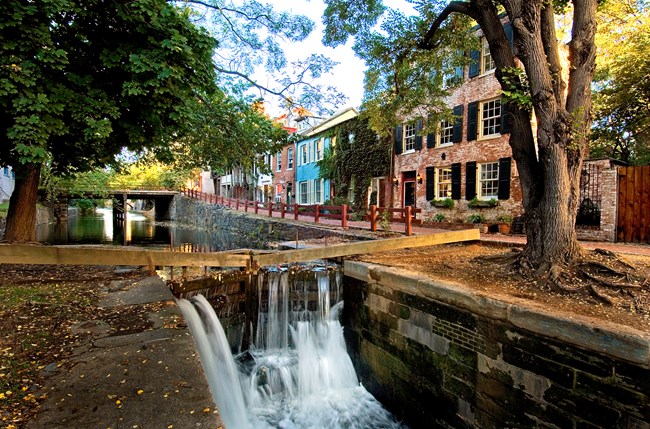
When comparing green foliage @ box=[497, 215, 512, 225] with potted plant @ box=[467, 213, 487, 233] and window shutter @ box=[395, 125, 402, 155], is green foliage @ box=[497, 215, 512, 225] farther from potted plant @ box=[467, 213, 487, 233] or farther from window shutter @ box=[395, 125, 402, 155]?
window shutter @ box=[395, 125, 402, 155]

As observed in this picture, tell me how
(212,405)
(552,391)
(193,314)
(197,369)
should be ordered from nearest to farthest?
(212,405)
(197,369)
(552,391)
(193,314)

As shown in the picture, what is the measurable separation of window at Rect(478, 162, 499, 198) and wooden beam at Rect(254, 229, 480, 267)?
25.8 feet

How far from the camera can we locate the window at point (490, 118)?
1475 cm

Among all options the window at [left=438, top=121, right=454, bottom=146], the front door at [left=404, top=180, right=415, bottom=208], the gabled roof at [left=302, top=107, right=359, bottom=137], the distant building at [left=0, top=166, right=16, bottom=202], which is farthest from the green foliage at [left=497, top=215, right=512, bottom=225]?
the distant building at [left=0, top=166, right=16, bottom=202]

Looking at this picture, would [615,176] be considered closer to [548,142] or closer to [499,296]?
[548,142]

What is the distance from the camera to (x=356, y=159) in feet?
73.0

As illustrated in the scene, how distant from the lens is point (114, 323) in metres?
3.37

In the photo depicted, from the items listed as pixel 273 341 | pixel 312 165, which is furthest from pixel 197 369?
pixel 312 165

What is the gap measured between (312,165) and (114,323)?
2536 centimetres

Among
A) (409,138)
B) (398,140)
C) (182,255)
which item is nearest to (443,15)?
(182,255)

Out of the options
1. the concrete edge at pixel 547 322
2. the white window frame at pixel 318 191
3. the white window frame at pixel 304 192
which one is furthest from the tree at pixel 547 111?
the white window frame at pixel 304 192

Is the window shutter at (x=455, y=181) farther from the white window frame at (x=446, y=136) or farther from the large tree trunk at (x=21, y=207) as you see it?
the large tree trunk at (x=21, y=207)

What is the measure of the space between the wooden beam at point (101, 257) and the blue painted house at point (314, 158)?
770 inches

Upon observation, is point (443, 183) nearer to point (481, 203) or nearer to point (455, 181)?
point (455, 181)
